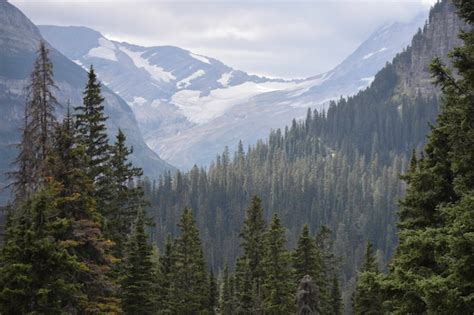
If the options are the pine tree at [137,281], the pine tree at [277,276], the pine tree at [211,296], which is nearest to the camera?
the pine tree at [137,281]

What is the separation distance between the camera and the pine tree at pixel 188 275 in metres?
48.4

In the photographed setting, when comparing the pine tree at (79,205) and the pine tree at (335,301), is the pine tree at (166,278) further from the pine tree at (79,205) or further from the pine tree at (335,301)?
the pine tree at (79,205)

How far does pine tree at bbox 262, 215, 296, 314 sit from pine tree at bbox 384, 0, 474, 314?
82.5 ft

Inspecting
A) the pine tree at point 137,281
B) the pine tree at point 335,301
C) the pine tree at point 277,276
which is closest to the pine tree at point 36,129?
the pine tree at point 137,281

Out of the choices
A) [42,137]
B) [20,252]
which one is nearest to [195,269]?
[42,137]

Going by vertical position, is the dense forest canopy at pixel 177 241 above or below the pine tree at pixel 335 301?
above

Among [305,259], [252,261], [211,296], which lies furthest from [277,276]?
[211,296]

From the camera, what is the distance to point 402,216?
22344 millimetres

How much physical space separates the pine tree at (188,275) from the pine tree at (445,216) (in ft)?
101

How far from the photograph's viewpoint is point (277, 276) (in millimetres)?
45219

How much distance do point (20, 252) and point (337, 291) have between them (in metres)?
45.7

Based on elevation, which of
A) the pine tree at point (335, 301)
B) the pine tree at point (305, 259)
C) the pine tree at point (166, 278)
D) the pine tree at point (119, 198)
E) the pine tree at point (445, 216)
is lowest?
the pine tree at point (335, 301)

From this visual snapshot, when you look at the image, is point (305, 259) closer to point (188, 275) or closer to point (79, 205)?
point (188, 275)

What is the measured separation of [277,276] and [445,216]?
29722 mm
